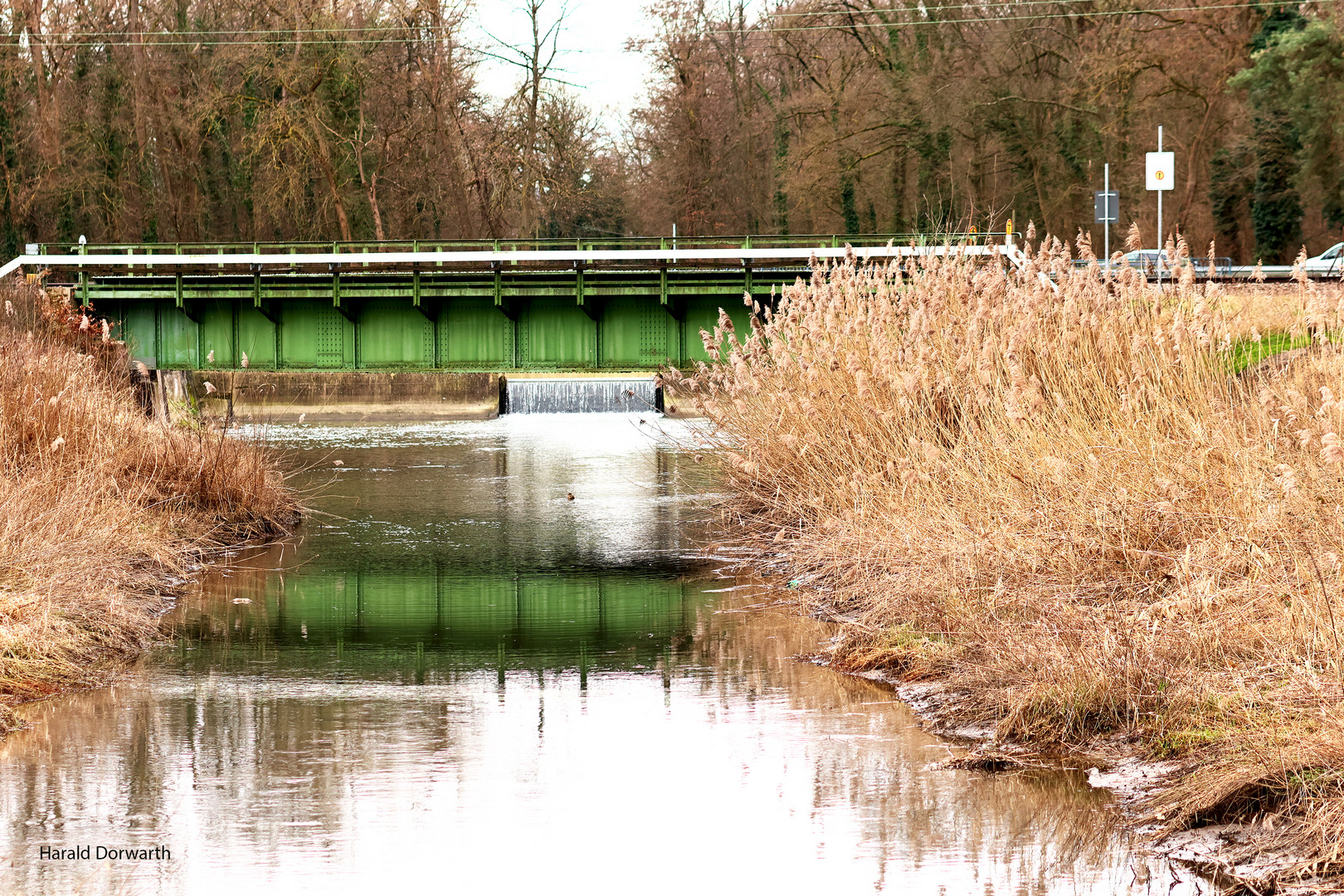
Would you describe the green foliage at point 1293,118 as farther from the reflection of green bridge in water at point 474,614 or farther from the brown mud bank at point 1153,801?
the brown mud bank at point 1153,801

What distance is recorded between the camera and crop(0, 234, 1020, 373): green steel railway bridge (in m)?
33.3

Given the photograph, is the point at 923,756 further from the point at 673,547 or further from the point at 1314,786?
the point at 673,547

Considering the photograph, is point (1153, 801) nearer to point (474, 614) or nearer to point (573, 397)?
point (474, 614)

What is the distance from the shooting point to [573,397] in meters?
33.2

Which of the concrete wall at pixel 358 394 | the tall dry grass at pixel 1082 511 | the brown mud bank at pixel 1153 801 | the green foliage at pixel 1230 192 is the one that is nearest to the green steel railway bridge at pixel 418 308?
the concrete wall at pixel 358 394

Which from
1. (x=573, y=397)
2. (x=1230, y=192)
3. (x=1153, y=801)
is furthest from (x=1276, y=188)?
(x=1153, y=801)

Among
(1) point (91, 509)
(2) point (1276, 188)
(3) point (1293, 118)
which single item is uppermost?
(3) point (1293, 118)

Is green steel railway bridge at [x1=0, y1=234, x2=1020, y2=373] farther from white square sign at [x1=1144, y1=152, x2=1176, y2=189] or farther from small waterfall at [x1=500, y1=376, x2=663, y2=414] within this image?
white square sign at [x1=1144, y1=152, x2=1176, y2=189]

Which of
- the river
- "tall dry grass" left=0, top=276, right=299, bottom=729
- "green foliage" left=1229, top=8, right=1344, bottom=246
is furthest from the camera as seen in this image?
"green foliage" left=1229, top=8, right=1344, bottom=246

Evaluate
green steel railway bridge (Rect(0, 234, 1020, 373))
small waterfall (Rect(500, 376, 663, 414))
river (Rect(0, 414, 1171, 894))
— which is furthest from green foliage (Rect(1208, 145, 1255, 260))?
river (Rect(0, 414, 1171, 894))

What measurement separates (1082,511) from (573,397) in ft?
81.5

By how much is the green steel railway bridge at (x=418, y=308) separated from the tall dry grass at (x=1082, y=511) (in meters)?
19.8

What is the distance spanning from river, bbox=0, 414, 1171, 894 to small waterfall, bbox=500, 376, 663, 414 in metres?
20.4

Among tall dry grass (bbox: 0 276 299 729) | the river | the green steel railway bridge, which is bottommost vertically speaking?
the river
